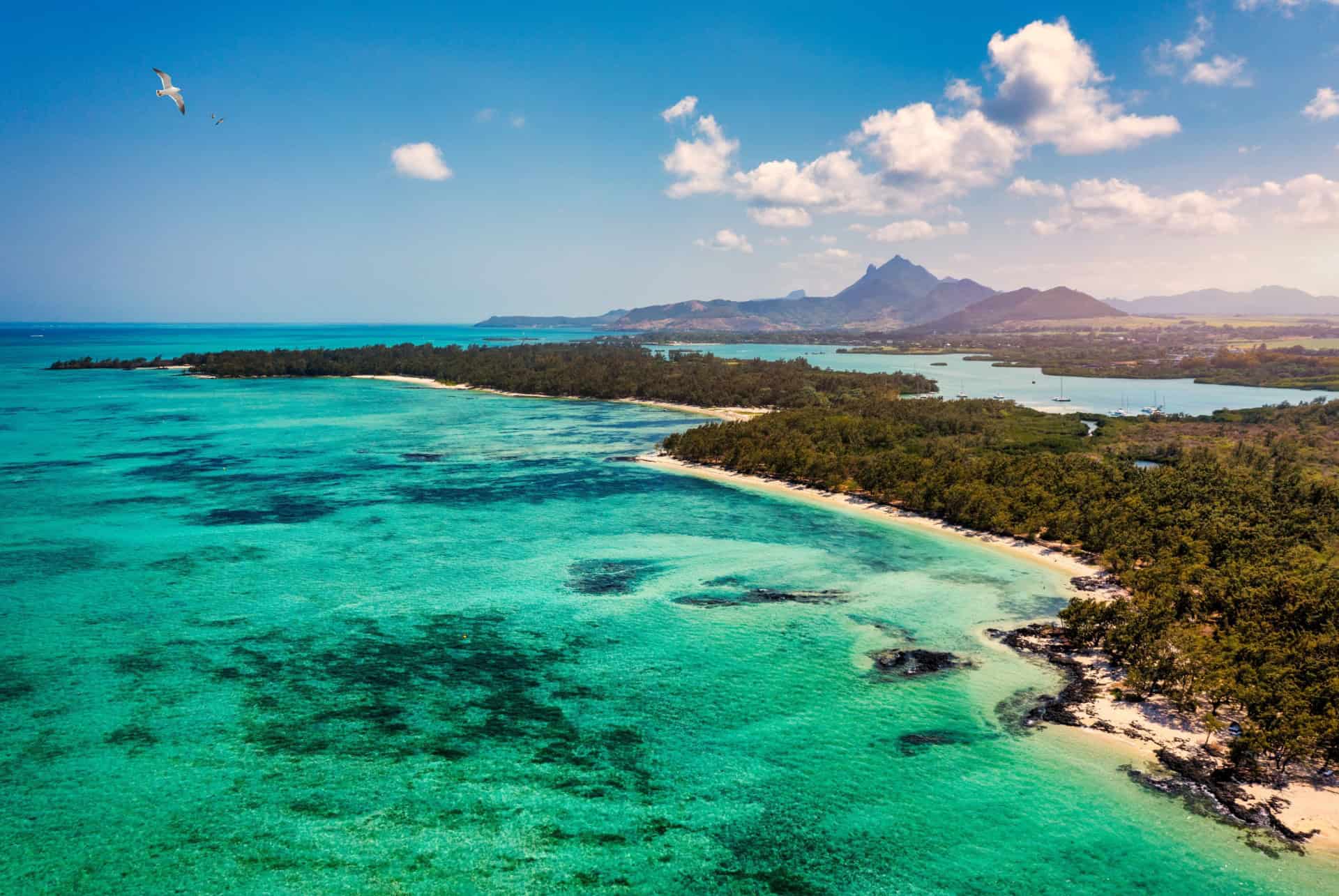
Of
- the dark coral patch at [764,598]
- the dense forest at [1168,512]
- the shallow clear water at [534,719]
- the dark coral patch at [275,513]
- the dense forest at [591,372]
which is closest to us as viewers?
the shallow clear water at [534,719]

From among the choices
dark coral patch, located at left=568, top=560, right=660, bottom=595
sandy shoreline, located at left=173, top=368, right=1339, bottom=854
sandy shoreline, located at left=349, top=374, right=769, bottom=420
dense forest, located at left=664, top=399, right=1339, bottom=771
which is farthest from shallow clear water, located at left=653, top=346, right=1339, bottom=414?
dark coral patch, located at left=568, top=560, right=660, bottom=595

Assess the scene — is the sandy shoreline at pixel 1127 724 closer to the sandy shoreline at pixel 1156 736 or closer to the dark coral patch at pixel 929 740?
the sandy shoreline at pixel 1156 736

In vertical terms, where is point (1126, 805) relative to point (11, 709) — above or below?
below

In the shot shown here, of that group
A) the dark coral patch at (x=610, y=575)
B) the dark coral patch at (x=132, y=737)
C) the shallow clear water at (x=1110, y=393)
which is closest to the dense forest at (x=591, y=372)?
the shallow clear water at (x=1110, y=393)

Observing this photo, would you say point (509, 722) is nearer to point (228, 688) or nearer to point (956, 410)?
point (228, 688)

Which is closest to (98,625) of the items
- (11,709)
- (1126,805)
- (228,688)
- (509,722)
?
(11,709)

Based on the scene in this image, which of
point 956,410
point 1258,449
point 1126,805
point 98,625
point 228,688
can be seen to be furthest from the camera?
point 956,410

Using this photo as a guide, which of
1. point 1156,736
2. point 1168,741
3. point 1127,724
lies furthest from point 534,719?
point 1168,741
